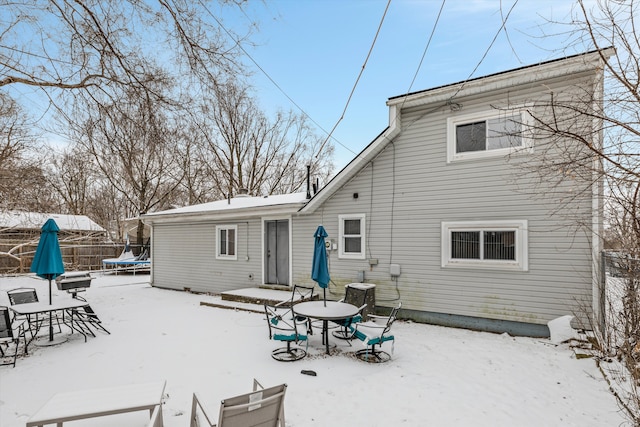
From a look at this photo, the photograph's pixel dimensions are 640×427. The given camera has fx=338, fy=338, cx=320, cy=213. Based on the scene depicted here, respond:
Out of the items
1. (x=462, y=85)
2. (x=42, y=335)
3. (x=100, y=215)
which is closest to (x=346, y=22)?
(x=462, y=85)

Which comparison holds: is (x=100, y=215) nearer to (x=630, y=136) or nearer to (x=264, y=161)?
(x=264, y=161)

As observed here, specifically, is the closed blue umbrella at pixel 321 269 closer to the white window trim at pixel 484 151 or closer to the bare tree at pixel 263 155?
the white window trim at pixel 484 151

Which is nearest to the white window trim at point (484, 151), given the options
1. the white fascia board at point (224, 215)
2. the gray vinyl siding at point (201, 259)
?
the white fascia board at point (224, 215)

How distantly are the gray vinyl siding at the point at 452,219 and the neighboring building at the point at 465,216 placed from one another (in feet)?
0.07

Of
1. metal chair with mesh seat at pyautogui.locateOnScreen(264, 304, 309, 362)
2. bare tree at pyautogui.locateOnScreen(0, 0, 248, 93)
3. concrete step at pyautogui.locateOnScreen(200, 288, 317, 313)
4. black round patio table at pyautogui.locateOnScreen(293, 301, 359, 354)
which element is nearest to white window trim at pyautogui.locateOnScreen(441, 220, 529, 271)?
black round patio table at pyautogui.locateOnScreen(293, 301, 359, 354)

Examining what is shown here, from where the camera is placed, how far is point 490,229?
23.7ft

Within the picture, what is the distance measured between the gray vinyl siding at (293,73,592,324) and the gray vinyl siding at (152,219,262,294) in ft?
9.67

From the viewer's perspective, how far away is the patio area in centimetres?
382

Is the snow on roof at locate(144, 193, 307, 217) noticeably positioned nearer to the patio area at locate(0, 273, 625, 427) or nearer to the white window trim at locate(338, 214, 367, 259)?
the white window trim at locate(338, 214, 367, 259)

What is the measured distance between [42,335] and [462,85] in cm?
1009

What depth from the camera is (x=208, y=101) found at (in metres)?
5.06

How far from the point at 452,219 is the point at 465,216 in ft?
0.92

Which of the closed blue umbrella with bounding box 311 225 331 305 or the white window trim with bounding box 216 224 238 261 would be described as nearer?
the closed blue umbrella with bounding box 311 225 331 305

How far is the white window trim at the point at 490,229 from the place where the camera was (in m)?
6.85
